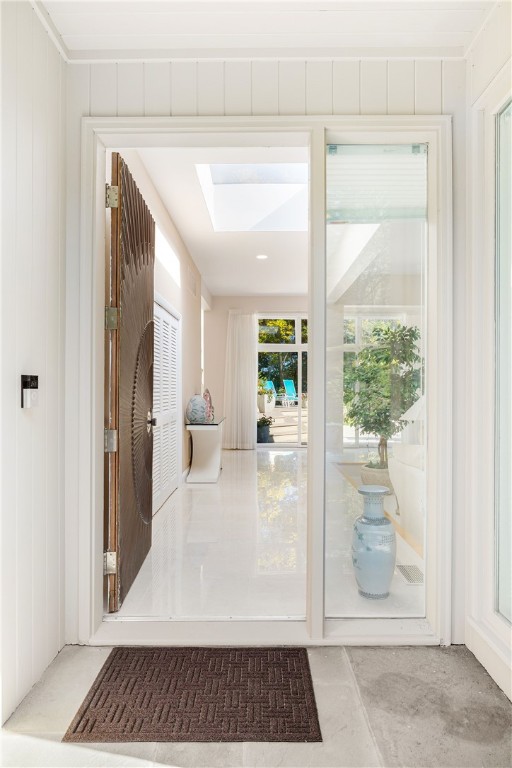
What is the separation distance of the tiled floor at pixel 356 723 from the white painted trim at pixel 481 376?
9.5 inches

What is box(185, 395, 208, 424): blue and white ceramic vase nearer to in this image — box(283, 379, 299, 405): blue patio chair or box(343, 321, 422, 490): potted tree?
box(283, 379, 299, 405): blue patio chair

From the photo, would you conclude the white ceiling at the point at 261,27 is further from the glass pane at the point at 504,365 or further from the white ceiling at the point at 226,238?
the white ceiling at the point at 226,238

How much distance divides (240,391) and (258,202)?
4.33 meters

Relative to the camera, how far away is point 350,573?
2.41 meters

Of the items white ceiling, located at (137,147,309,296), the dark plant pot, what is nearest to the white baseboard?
white ceiling, located at (137,147,309,296)

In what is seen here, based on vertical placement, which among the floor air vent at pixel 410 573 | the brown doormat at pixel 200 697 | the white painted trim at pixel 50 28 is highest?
the white painted trim at pixel 50 28

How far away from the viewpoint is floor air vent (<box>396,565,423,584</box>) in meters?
2.43

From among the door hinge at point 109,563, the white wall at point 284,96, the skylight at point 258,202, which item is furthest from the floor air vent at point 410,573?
the skylight at point 258,202

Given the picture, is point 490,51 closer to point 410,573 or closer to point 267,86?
point 267,86

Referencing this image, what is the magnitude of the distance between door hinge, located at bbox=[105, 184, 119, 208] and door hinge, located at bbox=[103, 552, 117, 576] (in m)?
1.75

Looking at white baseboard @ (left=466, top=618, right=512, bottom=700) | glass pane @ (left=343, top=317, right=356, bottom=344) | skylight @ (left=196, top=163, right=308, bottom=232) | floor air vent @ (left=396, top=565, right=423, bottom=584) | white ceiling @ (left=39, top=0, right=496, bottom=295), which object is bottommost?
white baseboard @ (left=466, top=618, right=512, bottom=700)

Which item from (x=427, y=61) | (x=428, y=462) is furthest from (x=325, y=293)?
(x=427, y=61)

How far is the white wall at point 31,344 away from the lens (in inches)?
69.5

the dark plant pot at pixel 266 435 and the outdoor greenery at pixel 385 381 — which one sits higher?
the outdoor greenery at pixel 385 381
